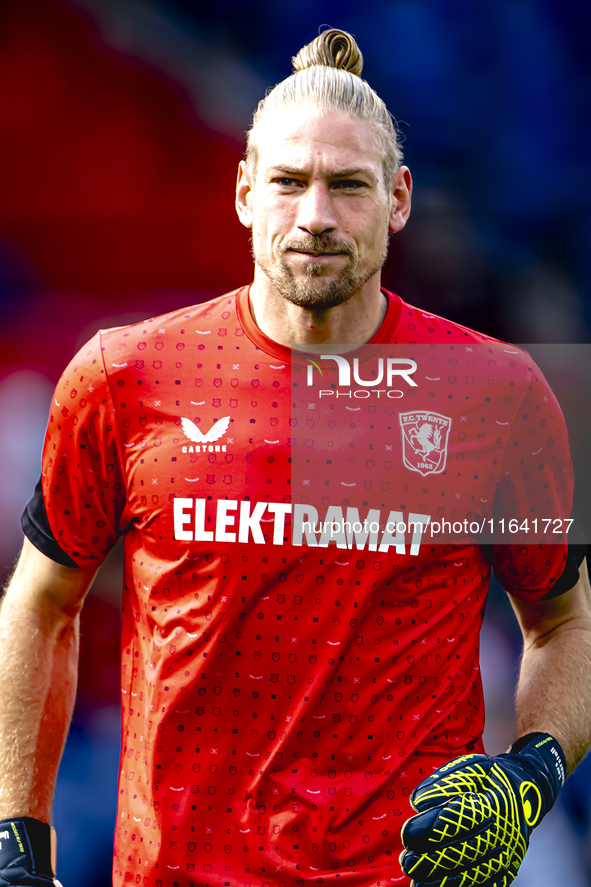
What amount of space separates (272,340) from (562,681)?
1.02 metres

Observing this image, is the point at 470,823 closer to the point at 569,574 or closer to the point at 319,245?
the point at 569,574

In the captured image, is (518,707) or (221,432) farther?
(518,707)

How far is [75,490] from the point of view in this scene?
1.83m

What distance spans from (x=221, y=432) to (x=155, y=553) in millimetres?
288

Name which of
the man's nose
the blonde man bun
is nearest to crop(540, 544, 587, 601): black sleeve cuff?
the man's nose

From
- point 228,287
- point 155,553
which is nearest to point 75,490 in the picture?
point 155,553

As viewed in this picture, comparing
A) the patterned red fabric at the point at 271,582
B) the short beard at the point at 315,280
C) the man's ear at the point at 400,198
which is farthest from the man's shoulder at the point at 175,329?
the man's ear at the point at 400,198

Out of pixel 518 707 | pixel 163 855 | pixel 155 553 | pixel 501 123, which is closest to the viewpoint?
pixel 163 855

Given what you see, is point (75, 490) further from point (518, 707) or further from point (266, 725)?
point (518, 707)

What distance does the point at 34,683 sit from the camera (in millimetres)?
1837

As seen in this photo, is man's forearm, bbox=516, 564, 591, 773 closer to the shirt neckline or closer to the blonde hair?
the shirt neckline

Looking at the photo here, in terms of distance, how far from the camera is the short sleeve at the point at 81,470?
1.81 meters

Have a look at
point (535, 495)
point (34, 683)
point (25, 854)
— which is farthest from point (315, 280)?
point (25, 854)

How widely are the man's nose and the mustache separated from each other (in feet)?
0.04
